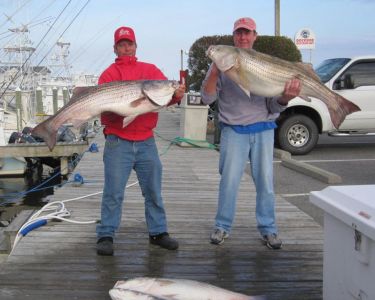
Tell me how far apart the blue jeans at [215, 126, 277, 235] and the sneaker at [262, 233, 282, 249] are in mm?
47

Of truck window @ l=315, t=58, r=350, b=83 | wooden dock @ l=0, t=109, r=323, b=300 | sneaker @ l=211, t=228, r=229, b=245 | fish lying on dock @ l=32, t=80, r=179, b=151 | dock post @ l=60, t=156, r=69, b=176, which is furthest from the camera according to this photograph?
dock post @ l=60, t=156, r=69, b=176

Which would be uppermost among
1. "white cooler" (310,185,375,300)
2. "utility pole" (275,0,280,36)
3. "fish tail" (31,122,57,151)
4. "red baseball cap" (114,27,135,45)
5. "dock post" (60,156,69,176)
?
"utility pole" (275,0,280,36)

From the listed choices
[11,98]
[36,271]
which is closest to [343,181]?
[36,271]

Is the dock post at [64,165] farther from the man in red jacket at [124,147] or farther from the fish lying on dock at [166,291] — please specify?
the fish lying on dock at [166,291]

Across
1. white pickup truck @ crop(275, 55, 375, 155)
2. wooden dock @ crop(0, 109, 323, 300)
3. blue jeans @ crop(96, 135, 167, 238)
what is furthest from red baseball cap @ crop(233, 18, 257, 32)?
white pickup truck @ crop(275, 55, 375, 155)

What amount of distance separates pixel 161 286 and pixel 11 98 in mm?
32638

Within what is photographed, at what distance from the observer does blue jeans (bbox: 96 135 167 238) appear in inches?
171

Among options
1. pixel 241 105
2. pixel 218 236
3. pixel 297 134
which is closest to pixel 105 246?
pixel 218 236

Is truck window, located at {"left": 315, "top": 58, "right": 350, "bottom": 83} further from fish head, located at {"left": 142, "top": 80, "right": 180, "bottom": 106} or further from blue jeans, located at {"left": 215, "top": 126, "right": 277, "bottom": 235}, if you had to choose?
fish head, located at {"left": 142, "top": 80, "right": 180, "bottom": 106}

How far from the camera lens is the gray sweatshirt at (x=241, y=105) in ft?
14.5

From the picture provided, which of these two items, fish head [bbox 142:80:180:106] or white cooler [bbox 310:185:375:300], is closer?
white cooler [bbox 310:185:375:300]

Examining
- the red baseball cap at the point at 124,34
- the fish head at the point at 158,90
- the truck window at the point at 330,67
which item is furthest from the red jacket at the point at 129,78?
the truck window at the point at 330,67

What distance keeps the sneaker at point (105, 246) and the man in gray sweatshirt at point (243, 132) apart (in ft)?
3.45

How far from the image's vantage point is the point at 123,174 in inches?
173
